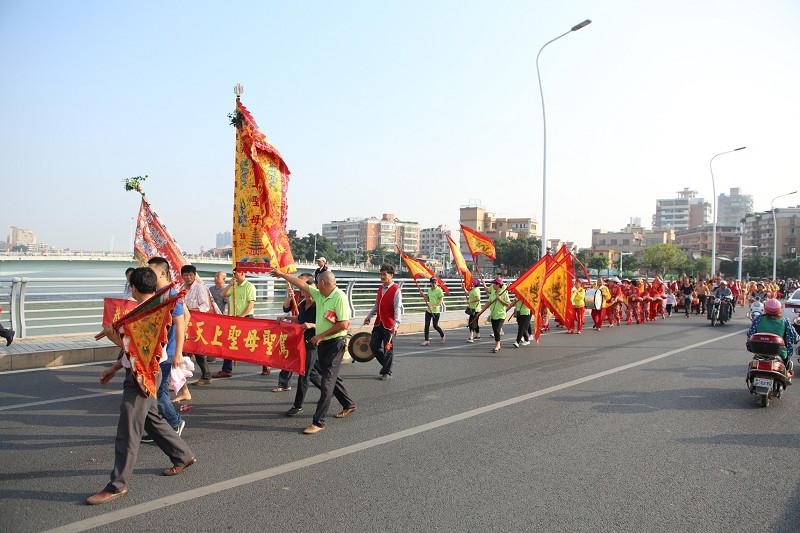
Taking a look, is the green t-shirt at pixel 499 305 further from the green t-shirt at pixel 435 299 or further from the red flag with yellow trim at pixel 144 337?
the red flag with yellow trim at pixel 144 337

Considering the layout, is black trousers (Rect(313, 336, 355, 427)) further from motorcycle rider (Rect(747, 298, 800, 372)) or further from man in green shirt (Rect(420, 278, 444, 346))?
man in green shirt (Rect(420, 278, 444, 346))

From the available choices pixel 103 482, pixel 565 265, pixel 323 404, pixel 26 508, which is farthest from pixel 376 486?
pixel 565 265

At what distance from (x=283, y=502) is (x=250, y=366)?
20.8 ft

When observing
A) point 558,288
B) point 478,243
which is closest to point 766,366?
point 558,288

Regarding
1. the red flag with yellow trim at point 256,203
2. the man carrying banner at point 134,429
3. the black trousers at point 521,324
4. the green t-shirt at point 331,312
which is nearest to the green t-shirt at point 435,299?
the black trousers at point 521,324

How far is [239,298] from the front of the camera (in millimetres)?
9711

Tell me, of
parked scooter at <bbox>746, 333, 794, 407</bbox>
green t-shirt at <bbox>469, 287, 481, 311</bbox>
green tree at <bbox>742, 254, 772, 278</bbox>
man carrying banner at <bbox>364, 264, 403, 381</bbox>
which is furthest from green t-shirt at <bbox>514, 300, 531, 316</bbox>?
green tree at <bbox>742, 254, 772, 278</bbox>

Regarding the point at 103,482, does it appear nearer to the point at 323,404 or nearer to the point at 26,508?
the point at 26,508

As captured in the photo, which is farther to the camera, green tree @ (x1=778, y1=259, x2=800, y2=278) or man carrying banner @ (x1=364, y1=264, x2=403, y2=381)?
green tree @ (x1=778, y1=259, x2=800, y2=278)

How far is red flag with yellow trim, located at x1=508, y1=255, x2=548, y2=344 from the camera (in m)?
13.8

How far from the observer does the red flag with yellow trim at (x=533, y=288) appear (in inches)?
545

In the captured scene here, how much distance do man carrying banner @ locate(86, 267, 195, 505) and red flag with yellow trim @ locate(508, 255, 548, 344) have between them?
32.1ft

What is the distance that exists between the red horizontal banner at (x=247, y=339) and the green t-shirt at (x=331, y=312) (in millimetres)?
681

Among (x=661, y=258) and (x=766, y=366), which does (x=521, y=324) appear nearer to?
(x=766, y=366)
